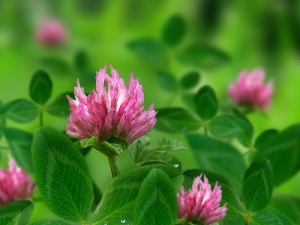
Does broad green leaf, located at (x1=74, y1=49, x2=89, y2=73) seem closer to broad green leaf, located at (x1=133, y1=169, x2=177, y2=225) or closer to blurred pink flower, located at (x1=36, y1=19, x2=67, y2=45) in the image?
broad green leaf, located at (x1=133, y1=169, x2=177, y2=225)

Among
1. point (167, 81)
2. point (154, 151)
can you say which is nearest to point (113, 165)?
point (154, 151)

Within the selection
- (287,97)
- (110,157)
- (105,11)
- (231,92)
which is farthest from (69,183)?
(105,11)

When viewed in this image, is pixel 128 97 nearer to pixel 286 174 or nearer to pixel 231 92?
pixel 286 174

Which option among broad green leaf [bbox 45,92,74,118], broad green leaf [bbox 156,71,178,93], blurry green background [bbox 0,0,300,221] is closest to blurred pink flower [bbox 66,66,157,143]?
broad green leaf [bbox 45,92,74,118]

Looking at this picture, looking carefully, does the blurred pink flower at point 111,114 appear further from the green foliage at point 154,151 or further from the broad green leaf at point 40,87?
the broad green leaf at point 40,87

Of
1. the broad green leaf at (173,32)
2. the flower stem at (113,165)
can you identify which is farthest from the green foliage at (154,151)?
the broad green leaf at (173,32)

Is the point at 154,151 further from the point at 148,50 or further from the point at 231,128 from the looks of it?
the point at 148,50
